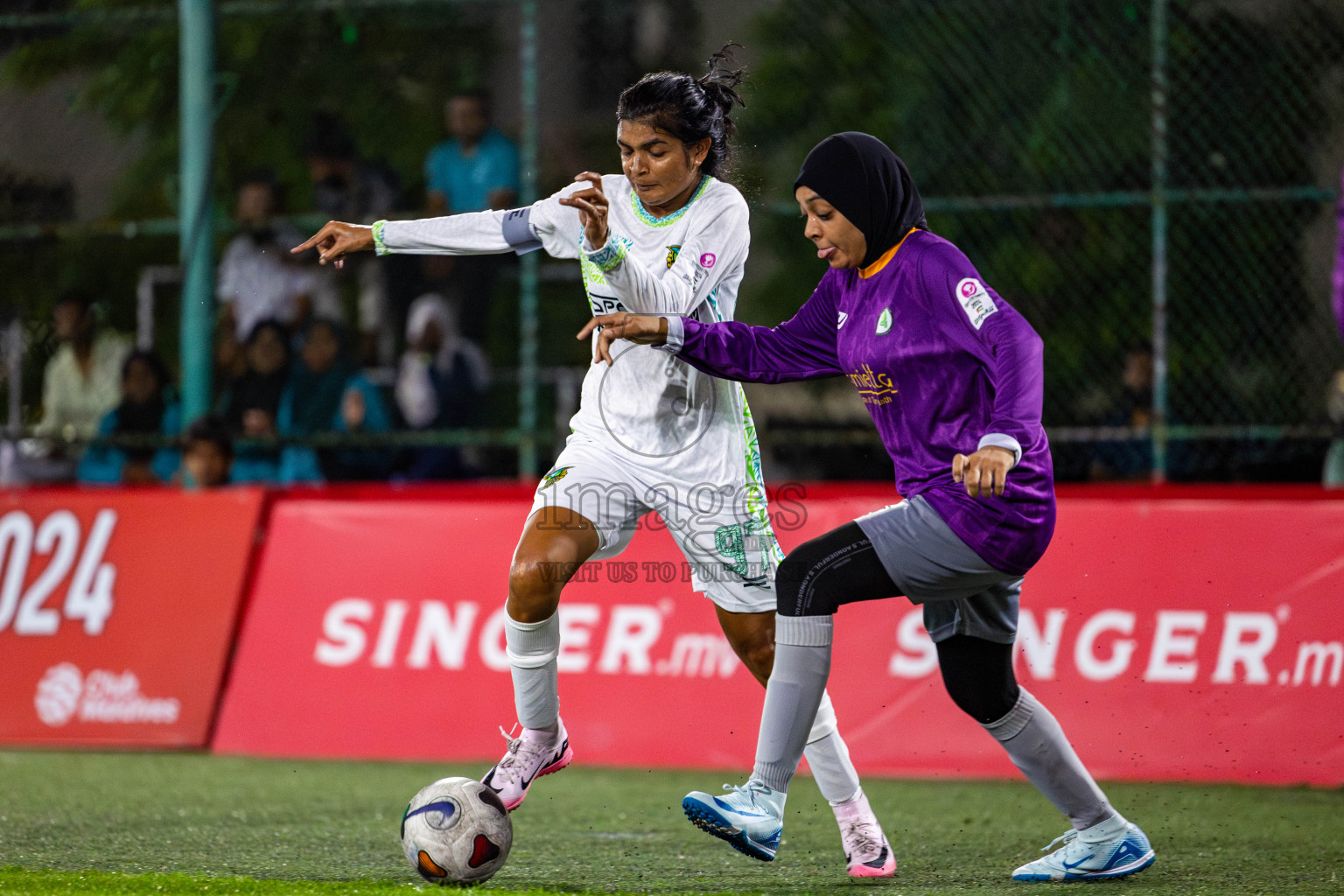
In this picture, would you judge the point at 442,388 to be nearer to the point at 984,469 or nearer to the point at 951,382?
the point at 951,382

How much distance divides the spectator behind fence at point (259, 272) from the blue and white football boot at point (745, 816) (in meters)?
5.61

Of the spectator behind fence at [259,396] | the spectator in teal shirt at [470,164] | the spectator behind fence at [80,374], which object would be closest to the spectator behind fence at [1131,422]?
the spectator in teal shirt at [470,164]

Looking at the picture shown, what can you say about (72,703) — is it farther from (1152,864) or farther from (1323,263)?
(1323,263)

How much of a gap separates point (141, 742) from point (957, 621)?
4.64m

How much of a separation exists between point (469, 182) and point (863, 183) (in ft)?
16.7

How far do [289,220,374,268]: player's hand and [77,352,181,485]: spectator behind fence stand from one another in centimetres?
444

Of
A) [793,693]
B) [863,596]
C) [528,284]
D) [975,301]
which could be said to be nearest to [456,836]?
[793,693]

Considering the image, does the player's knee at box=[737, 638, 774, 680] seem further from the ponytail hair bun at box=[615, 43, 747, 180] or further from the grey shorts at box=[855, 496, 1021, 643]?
the ponytail hair bun at box=[615, 43, 747, 180]

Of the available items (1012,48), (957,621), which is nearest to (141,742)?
(957,621)

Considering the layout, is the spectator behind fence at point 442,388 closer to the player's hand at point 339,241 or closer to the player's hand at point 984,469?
the player's hand at point 339,241

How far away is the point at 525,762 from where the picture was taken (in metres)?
4.57

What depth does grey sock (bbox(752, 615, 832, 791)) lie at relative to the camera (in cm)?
411

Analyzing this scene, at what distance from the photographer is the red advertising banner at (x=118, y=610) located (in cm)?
744

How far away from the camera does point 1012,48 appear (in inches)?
312
